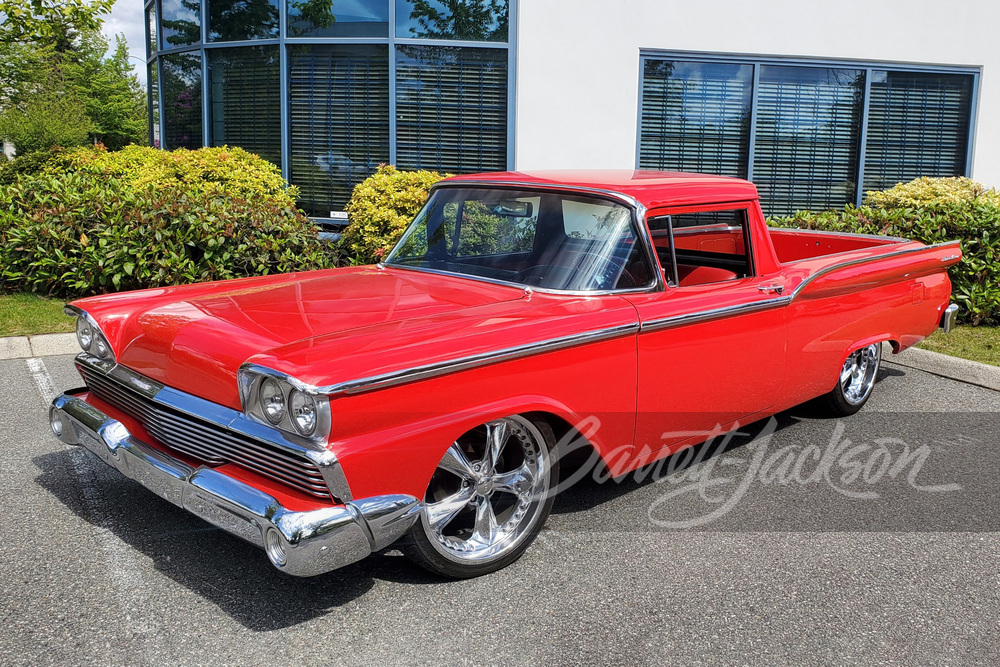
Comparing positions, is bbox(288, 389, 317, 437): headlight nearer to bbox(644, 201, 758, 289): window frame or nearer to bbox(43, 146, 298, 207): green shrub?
bbox(644, 201, 758, 289): window frame

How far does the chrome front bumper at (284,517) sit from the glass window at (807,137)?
29.0 feet

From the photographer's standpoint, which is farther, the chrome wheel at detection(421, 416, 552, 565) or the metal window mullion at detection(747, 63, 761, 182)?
the metal window mullion at detection(747, 63, 761, 182)

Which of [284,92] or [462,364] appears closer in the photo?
[462,364]

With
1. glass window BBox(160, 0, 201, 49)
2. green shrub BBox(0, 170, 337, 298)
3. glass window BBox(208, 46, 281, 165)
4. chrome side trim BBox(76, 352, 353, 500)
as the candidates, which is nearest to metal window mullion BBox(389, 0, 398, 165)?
glass window BBox(208, 46, 281, 165)

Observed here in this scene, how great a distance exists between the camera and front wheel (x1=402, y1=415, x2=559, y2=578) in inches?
124

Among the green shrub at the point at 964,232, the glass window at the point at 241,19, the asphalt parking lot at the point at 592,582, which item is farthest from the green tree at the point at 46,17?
the green shrub at the point at 964,232

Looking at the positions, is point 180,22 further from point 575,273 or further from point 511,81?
point 575,273

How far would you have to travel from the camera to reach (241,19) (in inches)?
394

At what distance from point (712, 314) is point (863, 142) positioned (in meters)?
7.93

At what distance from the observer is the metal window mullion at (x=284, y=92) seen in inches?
381

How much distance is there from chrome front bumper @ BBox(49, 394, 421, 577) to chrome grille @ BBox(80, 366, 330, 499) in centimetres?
8

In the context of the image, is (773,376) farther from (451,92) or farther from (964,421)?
(451,92)

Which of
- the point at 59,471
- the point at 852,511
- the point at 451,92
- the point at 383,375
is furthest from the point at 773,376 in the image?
the point at 451,92

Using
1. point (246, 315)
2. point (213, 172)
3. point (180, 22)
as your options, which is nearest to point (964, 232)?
point (246, 315)
